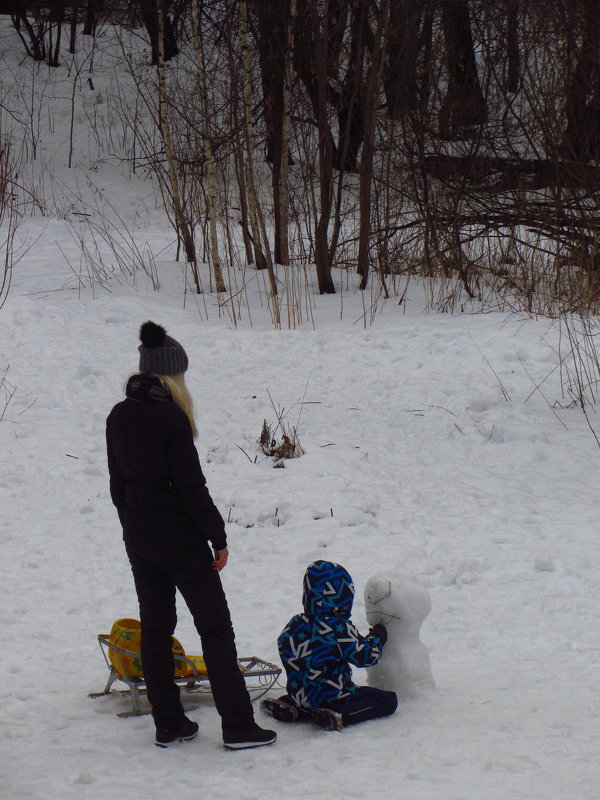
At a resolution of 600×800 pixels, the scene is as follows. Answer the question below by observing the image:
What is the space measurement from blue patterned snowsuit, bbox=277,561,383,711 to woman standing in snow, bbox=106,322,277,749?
25 centimetres

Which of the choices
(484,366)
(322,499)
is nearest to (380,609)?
(322,499)

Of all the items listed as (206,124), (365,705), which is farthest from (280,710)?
(206,124)

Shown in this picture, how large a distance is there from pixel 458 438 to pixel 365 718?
343 centimetres

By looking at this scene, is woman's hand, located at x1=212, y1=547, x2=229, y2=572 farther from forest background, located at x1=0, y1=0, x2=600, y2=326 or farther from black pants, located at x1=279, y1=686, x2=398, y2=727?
forest background, located at x1=0, y1=0, x2=600, y2=326

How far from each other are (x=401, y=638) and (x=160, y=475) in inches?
47.4

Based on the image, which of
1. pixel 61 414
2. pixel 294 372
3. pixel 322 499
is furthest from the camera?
pixel 294 372

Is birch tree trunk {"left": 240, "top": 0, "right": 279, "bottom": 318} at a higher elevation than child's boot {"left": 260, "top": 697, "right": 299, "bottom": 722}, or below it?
higher

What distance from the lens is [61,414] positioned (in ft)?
23.2

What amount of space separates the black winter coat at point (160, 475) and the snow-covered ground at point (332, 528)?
2.54ft

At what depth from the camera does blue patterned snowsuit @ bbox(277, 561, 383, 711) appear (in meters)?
3.40

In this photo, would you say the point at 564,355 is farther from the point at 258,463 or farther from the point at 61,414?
the point at 61,414

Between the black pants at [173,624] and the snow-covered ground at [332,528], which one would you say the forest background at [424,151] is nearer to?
the snow-covered ground at [332,528]

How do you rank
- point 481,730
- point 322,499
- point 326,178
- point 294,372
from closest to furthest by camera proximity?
1. point 481,730
2. point 322,499
3. point 294,372
4. point 326,178

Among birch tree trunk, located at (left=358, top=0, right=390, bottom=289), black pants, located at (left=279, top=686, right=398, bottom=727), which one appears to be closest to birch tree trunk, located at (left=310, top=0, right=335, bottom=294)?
birch tree trunk, located at (left=358, top=0, right=390, bottom=289)
